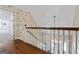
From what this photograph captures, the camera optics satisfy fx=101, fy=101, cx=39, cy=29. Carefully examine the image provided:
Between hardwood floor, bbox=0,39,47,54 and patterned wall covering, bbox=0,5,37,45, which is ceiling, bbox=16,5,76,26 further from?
hardwood floor, bbox=0,39,47,54

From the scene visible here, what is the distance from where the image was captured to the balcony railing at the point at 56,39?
59.5 inches

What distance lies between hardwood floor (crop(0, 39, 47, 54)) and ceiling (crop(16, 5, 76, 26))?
0.40m

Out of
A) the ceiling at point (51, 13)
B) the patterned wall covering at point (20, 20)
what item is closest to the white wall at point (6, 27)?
the patterned wall covering at point (20, 20)

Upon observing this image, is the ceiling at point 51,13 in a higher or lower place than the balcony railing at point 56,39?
higher

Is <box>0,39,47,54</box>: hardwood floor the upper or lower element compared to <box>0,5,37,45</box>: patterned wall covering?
lower

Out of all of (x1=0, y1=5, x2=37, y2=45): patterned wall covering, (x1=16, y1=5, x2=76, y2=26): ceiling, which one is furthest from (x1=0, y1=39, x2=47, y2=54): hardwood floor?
(x1=16, y1=5, x2=76, y2=26): ceiling

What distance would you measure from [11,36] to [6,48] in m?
0.19

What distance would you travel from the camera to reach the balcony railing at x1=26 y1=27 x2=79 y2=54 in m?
1.51

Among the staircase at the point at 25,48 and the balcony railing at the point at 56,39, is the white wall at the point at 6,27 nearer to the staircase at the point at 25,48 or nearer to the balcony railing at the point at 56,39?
the staircase at the point at 25,48

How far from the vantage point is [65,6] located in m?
1.53

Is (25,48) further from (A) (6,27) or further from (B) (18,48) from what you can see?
(A) (6,27)

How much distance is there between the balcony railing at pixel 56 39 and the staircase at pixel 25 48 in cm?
7

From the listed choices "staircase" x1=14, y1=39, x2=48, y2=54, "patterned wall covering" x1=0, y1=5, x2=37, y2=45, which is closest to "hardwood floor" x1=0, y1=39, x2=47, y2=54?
"staircase" x1=14, y1=39, x2=48, y2=54
